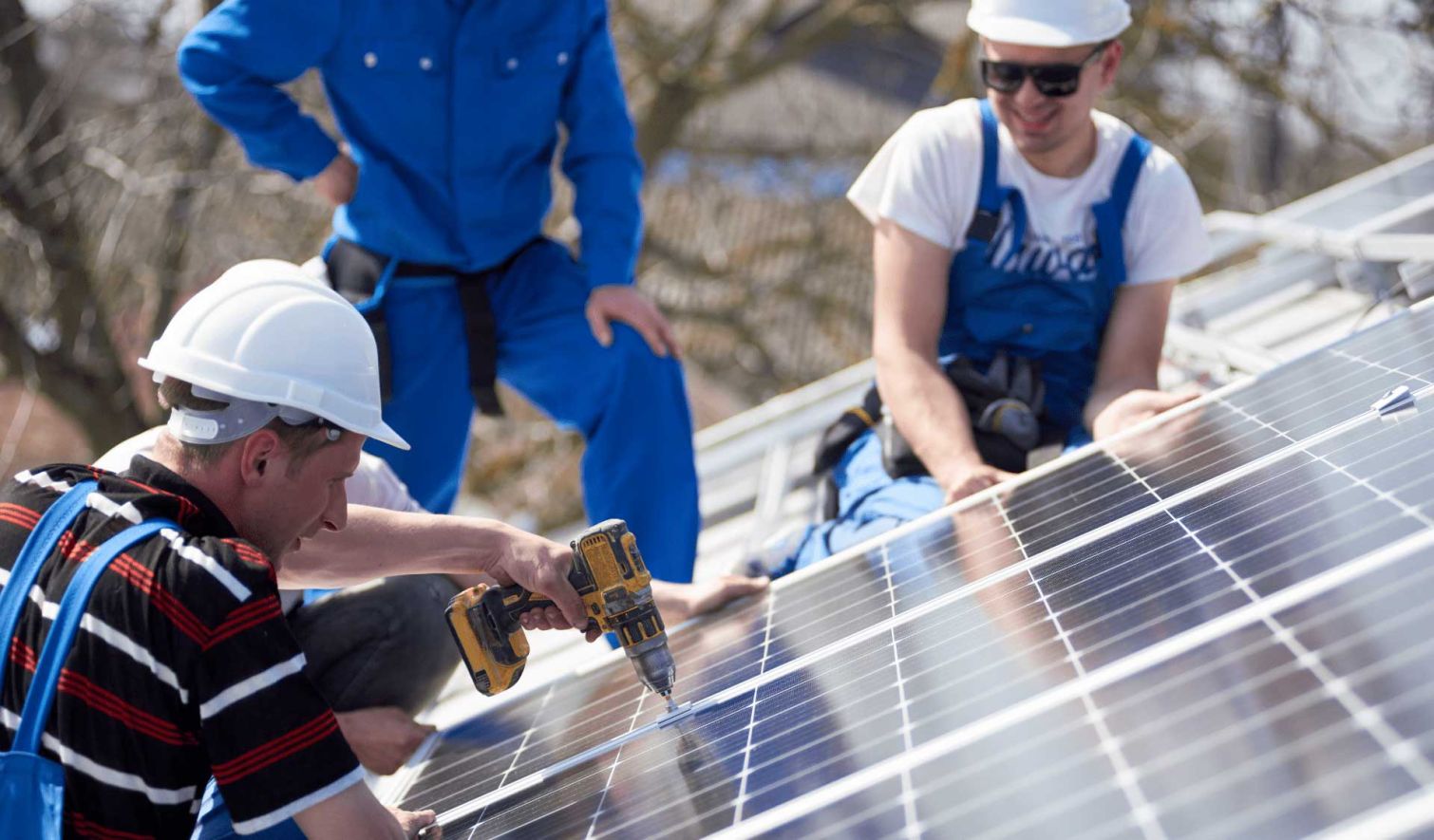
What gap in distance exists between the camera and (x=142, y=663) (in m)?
2.19

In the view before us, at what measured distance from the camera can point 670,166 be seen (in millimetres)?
14938

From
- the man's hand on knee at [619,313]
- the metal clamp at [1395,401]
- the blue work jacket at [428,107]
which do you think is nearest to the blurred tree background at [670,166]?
the blue work jacket at [428,107]

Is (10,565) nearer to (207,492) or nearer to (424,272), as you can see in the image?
(207,492)

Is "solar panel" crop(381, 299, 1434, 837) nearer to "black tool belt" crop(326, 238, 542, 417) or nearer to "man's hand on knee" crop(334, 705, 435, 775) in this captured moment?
"man's hand on knee" crop(334, 705, 435, 775)

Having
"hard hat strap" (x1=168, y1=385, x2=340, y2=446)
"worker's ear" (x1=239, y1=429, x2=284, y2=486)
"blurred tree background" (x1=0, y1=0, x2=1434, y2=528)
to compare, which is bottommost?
"blurred tree background" (x1=0, y1=0, x2=1434, y2=528)

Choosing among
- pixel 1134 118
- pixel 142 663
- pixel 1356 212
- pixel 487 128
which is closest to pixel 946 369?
pixel 487 128

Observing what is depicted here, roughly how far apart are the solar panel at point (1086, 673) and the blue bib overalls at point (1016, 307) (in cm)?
72

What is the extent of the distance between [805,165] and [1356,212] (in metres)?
9.88

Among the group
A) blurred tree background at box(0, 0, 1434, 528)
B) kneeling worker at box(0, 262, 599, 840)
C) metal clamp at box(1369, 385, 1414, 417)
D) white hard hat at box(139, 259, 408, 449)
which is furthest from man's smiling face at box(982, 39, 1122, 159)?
blurred tree background at box(0, 0, 1434, 528)

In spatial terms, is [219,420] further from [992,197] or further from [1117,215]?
[1117,215]

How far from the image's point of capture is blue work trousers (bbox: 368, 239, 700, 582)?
4.54 meters

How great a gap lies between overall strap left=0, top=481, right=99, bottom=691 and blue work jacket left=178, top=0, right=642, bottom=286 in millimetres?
2330

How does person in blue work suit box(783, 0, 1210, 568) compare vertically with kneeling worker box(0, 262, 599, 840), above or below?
below

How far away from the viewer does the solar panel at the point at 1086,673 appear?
1.81m
